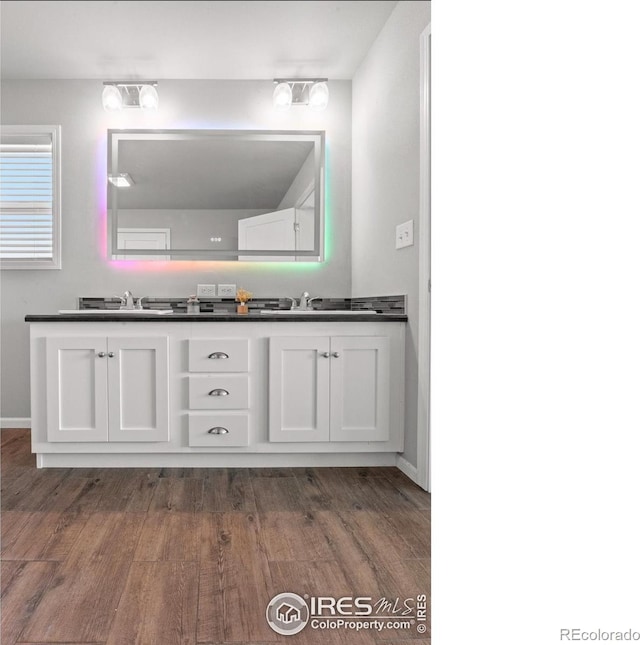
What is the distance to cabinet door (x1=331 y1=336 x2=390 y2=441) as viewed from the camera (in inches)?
92.6

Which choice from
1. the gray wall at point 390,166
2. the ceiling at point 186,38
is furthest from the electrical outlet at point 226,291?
the ceiling at point 186,38

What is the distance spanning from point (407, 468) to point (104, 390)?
1.31 m

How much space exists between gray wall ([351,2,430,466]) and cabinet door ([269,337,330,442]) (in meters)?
0.36

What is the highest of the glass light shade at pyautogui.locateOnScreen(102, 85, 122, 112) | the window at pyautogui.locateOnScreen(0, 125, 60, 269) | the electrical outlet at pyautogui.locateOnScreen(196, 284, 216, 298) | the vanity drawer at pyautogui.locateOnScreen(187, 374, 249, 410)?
the glass light shade at pyautogui.locateOnScreen(102, 85, 122, 112)

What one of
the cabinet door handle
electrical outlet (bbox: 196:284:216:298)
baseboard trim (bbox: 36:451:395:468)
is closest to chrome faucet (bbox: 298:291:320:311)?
electrical outlet (bbox: 196:284:216:298)

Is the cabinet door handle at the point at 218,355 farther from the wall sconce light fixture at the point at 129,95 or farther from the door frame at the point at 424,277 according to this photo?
the wall sconce light fixture at the point at 129,95

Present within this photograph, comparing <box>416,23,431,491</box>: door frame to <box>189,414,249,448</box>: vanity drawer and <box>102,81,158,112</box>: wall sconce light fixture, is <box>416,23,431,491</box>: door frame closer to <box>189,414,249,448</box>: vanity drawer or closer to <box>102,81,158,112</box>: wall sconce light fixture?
<box>189,414,249,448</box>: vanity drawer

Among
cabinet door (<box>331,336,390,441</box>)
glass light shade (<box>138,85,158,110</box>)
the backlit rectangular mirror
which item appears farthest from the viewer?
the backlit rectangular mirror

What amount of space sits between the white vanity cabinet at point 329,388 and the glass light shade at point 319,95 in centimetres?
145
